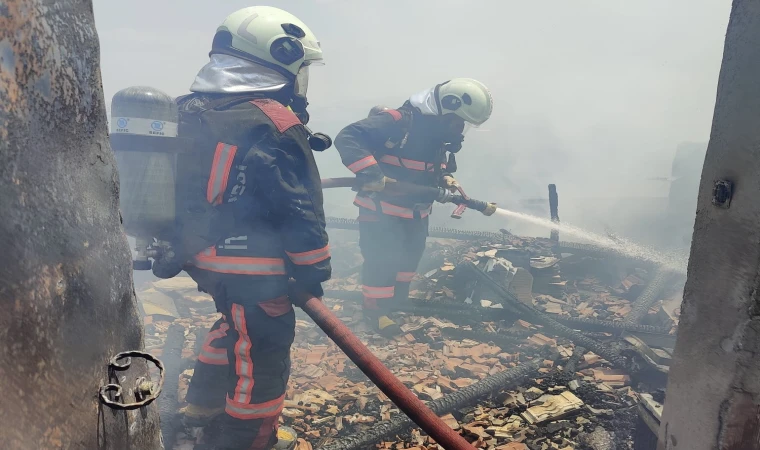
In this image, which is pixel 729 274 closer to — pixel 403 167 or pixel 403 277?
pixel 403 167

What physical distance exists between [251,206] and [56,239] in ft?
6.49

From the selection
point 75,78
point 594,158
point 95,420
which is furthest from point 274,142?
point 594,158

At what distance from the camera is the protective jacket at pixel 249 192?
2854 millimetres

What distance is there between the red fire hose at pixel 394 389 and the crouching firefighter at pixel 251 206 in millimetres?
447

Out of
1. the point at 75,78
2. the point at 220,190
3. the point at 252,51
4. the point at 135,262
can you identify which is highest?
the point at 252,51

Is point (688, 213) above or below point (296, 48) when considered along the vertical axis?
below

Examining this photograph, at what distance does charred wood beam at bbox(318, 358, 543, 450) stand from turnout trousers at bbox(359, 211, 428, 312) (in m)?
2.26

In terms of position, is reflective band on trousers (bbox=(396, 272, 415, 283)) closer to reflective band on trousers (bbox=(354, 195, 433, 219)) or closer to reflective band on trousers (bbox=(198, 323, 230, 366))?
reflective band on trousers (bbox=(354, 195, 433, 219))

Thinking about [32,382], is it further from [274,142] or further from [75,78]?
[274,142]

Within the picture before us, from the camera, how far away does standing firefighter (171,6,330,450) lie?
9.41ft

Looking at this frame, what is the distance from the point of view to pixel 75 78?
3.57 ft

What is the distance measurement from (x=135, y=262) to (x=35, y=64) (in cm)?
230

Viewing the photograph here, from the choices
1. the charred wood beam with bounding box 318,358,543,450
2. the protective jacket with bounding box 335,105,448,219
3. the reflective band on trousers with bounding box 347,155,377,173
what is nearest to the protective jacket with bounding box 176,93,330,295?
the charred wood beam with bounding box 318,358,543,450

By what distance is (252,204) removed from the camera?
2.97 m
